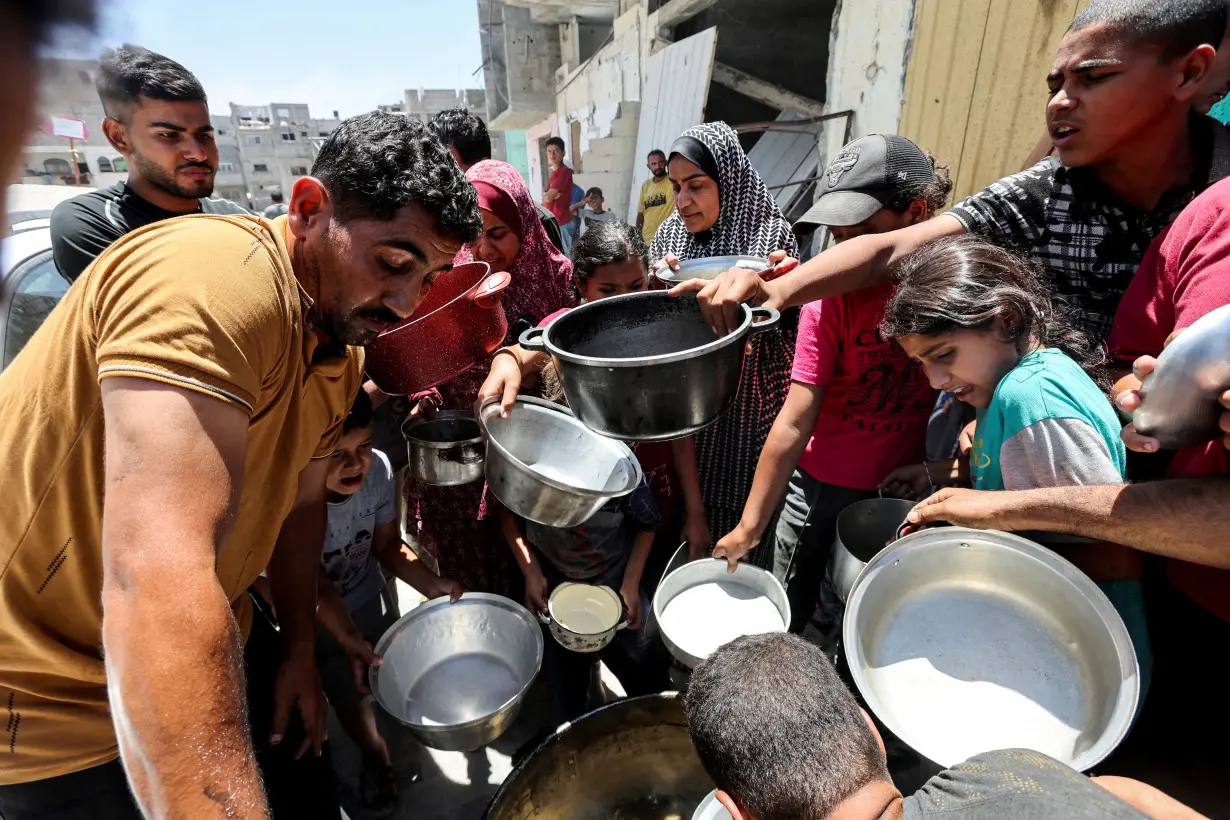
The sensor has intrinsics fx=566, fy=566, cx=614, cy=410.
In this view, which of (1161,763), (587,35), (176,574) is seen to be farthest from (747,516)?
(587,35)

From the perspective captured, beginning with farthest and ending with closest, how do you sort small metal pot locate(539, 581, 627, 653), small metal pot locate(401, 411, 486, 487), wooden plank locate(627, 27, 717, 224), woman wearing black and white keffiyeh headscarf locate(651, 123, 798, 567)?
1. wooden plank locate(627, 27, 717, 224)
2. woman wearing black and white keffiyeh headscarf locate(651, 123, 798, 567)
3. small metal pot locate(539, 581, 627, 653)
4. small metal pot locate(401, 411, 486, 487)

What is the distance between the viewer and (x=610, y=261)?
2.42 m

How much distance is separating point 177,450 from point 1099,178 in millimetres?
2262

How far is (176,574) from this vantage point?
2.46 feet

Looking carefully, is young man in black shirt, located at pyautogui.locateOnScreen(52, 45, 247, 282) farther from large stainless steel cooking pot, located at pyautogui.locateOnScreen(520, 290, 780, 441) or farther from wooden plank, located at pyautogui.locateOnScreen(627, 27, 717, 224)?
wooden plank, located at pyautogui.locateOnScreen(627, 27, 717, 224)

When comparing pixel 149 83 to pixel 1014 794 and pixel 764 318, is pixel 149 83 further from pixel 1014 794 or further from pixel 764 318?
pixel 1014 794

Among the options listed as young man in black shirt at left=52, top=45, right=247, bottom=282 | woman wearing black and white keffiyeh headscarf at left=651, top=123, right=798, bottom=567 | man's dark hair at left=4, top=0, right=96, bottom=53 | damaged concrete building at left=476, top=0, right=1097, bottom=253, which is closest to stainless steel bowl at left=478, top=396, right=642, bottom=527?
woman wearing black and white keffiyeh headscarf at left=651, top=123, right=798, bottom=567

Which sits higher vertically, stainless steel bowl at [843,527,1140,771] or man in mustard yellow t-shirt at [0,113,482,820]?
man in mustard yellow t-shirt at [0,113,482,820]

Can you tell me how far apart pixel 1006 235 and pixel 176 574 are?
2.19 metres

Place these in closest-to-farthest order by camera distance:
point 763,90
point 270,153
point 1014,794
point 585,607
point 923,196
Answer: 1. point 1014,794
2. point 923,196
3. point 585,607
4. point 763,90
5. point 270,153

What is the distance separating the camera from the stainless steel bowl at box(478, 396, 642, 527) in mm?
1705

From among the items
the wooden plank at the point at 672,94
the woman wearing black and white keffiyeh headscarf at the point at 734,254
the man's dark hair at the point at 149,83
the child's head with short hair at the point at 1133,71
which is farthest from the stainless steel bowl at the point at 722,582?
the wooden plank at the point at 672,94

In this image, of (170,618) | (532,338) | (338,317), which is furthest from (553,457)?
(170,618)

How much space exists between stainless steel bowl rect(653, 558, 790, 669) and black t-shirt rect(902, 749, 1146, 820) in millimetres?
822
